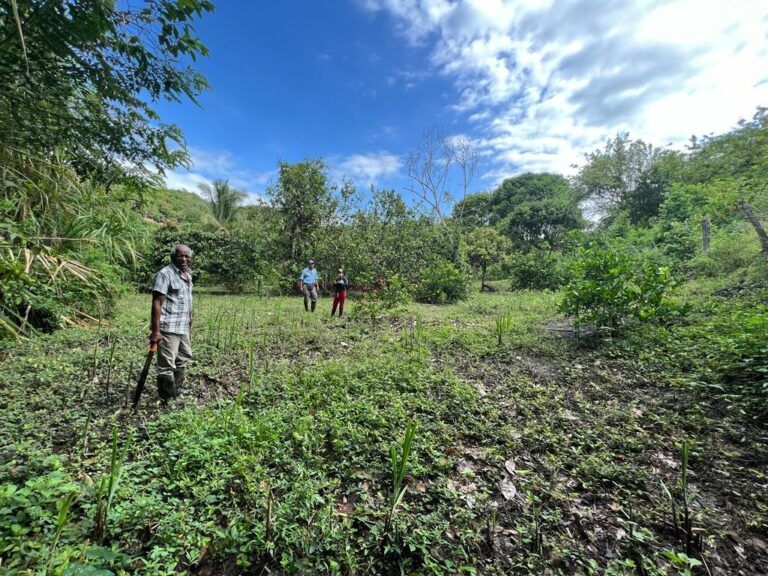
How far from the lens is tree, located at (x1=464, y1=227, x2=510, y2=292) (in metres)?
17.4

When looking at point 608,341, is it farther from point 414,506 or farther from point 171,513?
point 171,513

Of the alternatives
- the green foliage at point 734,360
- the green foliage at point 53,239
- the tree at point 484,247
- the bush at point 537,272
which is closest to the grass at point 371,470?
the green foliage at point 734,360

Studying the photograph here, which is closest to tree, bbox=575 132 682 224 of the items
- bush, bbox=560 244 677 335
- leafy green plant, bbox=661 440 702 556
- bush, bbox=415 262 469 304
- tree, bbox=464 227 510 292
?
tree, bbox=464 227 510 292

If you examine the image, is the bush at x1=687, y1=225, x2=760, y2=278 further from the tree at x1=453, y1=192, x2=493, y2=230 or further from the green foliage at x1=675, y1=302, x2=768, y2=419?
the tree at x1=453, y1=192, x2=493, y2=230

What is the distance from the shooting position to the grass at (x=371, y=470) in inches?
66.6

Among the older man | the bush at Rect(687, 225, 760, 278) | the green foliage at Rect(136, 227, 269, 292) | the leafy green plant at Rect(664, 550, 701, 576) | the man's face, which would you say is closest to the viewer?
the leafy green plant at Rect(664, 550, 701, 576)

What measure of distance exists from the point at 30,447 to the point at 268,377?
1.95 meters

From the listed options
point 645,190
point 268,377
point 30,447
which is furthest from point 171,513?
point 645,190

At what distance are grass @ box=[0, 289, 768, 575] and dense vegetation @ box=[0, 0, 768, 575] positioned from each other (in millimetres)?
16

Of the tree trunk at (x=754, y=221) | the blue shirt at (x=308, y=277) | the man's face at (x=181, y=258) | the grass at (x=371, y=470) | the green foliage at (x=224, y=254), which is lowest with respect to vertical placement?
the grass at (x=371, y=470)

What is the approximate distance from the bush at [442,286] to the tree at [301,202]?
16.6 feet

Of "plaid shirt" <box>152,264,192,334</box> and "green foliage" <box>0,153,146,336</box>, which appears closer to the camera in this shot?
"plaid shirt" <box>152,264,192,334</box>

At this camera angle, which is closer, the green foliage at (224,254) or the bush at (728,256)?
the bush at (728,256)

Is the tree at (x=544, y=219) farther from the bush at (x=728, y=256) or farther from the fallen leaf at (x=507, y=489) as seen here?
the fallen leaf at (x=507, y=489)
